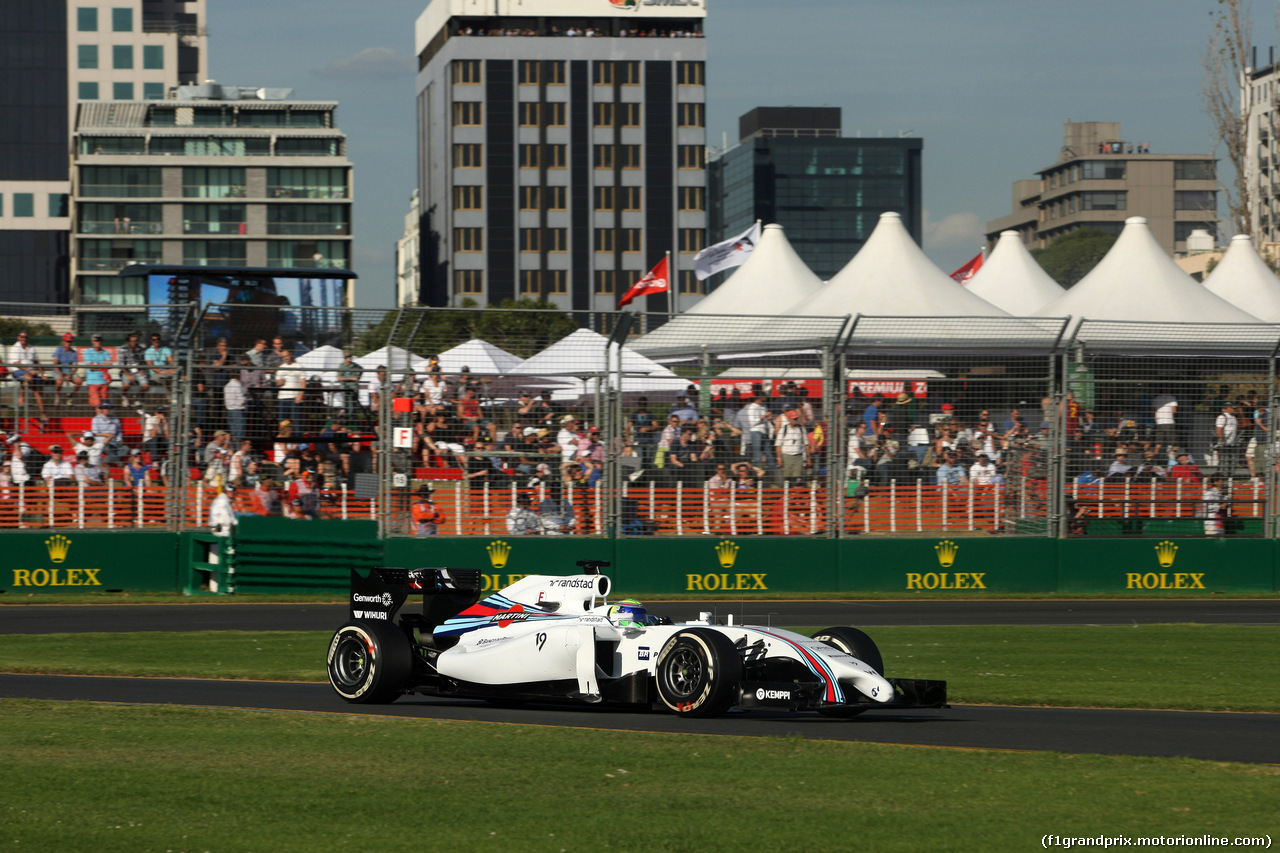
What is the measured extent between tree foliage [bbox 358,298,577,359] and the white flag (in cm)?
1679

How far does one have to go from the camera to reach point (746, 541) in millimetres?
20766

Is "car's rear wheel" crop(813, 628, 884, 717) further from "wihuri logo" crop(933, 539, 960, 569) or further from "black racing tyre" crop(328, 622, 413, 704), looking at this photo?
"wihuri logo" crop(933, 539, 960, 569)

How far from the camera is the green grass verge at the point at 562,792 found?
6.26 meters

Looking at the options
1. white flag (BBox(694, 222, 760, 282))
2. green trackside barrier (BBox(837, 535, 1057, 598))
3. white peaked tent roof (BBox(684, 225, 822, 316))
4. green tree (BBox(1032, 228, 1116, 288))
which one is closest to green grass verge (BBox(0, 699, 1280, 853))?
green trackside barrier (BBox(837, 535, 1057, 598))

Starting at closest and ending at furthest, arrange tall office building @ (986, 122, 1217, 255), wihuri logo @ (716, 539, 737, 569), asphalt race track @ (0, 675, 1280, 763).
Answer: asphalt race track @ (0, 675, 1280, 763), wihuri logo @ (716, 539, 737, 569), tall office building @ (986, 122, 1217, 255)

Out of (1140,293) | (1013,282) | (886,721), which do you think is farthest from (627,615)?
(1013,282)

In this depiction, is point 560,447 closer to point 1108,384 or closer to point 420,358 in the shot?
point 420,358

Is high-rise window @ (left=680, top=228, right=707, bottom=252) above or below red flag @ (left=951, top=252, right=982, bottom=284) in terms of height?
above

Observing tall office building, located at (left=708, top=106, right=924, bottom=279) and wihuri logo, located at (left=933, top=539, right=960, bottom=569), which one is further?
tall office building, located at (left=708, top=106, right=924, bottom=279)

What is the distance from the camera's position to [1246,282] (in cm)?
3766

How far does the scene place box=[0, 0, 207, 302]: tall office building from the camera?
10419 cm

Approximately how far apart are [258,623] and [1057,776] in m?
11.2

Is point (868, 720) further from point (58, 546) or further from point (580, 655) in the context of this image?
point (58, 546)

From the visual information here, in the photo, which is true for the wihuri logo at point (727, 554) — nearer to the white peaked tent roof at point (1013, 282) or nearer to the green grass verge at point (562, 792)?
the green grass verge at point (562, 792)
